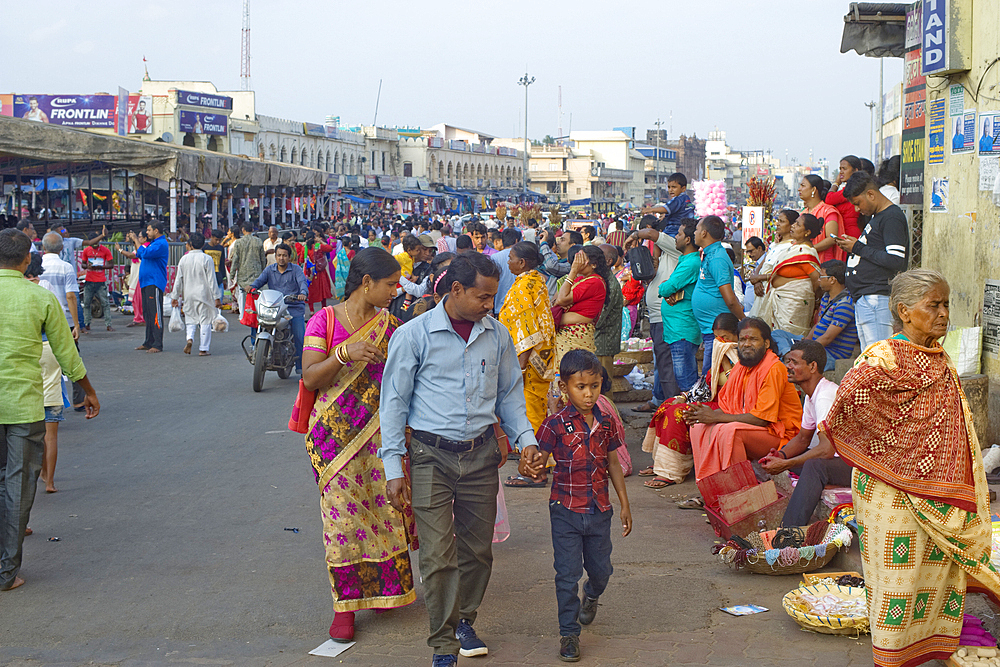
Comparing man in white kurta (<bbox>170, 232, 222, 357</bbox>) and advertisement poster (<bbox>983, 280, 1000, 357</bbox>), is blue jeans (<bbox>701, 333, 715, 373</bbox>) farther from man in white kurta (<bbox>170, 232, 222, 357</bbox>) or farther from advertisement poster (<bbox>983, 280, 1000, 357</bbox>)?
man in white kurta (<bbox>170, 232, 222, 357</bbox>)

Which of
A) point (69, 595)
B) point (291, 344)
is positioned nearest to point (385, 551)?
point (69, 595)

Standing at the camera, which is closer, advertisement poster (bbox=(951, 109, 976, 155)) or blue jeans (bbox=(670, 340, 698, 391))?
advertisement poster (bbox=(951, 109, 976, 155))

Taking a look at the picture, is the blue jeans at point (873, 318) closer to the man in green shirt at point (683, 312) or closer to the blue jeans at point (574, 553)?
the man in green shirt at point (683, 312)

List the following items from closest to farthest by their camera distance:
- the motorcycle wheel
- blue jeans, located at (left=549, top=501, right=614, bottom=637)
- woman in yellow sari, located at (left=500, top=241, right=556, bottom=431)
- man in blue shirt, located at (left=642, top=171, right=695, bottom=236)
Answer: blue jeans, located at (left=549, top=501, right=614, bottom=637)
woman in yellow sari, located at (left=500, top=241, right=556, bottom=431)
the motorcycle wheel
man in blue shirt, located at (left=642, top=171, right=695, bottom=236)

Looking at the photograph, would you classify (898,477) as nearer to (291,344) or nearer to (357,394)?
(357,394)

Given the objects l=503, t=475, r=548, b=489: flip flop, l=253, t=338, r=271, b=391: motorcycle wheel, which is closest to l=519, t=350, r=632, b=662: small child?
l=503, t=475, r=548, b=489: flip flop

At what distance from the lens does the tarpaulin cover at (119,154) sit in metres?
13.6

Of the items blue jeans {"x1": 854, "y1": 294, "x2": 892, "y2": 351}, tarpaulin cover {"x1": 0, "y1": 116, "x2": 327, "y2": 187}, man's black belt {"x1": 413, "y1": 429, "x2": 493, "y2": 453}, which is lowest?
man's black belt {"x1": 413, "y1": 429, "x2": 493, "y2": 453}

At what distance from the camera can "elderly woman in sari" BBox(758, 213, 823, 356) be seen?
782cm

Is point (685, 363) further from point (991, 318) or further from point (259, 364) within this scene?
point (259, 364)

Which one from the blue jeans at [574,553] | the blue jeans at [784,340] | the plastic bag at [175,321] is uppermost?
the blue jeans at [784,340]

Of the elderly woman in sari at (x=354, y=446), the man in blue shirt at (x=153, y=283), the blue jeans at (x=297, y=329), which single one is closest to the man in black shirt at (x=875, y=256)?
the elderly woman in sari at (x=354, y=446)

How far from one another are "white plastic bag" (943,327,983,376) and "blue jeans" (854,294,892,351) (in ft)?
1.49

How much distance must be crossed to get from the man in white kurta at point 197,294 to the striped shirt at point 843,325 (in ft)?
28.8
